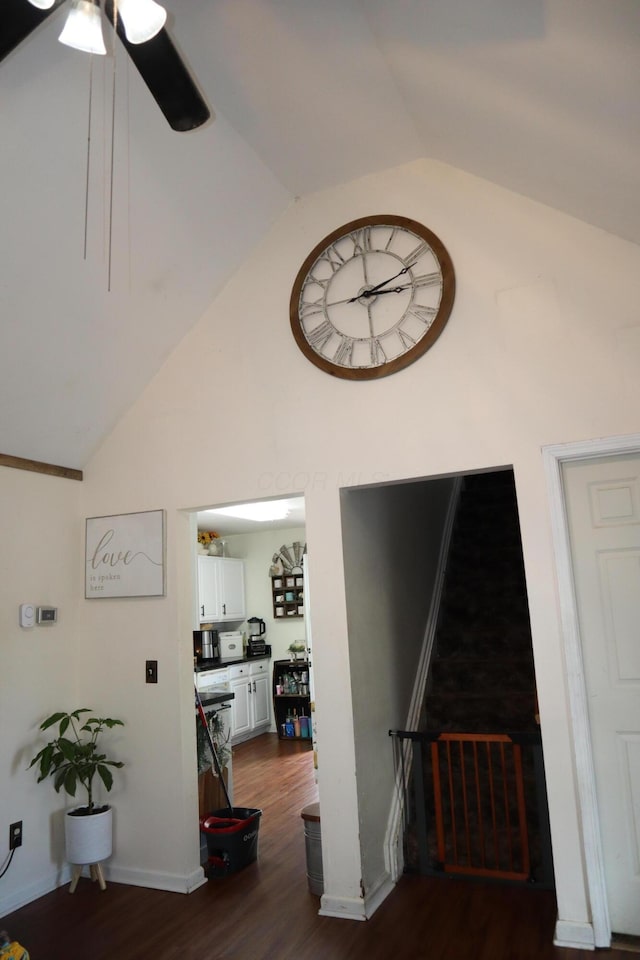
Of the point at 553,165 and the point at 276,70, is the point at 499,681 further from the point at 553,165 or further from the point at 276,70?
the point at 276,70

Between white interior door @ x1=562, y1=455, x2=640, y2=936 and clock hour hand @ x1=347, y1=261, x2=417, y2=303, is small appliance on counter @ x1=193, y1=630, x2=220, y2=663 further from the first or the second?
white interior door @ x1=562, y1=455, x2=640, y2=936

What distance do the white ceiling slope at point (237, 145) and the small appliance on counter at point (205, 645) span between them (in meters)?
3.34

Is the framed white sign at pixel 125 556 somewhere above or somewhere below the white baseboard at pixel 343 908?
above

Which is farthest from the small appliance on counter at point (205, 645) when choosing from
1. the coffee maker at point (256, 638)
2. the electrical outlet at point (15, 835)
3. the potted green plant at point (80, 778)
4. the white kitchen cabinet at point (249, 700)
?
the electrical outlet at point (15, 835)

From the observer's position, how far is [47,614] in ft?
12.5


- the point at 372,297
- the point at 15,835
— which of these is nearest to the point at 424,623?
the point at 372,297

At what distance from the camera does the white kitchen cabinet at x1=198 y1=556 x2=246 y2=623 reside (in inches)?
298

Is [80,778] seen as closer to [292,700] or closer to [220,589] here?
[292,700]

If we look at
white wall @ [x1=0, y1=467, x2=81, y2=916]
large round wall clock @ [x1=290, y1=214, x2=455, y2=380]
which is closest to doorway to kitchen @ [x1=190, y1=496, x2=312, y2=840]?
white wall @ [x1=0, y1=467, x2=81, y2=916]

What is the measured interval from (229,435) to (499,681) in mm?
2401

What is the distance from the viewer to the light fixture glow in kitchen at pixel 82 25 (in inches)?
68.4

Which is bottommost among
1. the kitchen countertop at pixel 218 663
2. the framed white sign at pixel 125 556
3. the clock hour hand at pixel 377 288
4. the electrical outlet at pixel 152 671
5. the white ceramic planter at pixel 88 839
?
the white ceramic planter at pixel 88 839

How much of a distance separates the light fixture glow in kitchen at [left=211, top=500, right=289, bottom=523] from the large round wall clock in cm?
289

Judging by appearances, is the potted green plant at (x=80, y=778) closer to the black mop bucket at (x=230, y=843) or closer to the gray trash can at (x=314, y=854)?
the black mop bucket at (x=230, y=843)
